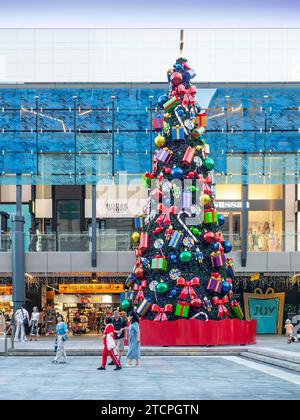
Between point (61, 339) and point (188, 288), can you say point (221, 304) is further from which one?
point (61, 339)

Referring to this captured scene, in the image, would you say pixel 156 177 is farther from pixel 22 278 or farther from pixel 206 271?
pixel 22 278

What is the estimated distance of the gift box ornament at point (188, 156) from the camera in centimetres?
2905

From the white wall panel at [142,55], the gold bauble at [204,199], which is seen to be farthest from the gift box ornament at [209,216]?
the white wall panel at [142,55]

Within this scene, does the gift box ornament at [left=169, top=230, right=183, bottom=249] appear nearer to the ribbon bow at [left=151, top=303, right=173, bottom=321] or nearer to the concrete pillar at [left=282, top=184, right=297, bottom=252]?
the ribbon bow at [left=151, top=303, right=173, bottom=321]

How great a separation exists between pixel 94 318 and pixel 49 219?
6.20 meters

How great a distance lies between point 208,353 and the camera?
2756 cm

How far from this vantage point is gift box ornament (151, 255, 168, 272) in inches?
1118

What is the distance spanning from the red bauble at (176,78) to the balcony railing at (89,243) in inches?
484

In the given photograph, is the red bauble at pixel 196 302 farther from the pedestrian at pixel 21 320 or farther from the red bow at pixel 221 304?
the pedestrian at pixel 21 320

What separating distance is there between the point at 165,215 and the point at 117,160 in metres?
15.5

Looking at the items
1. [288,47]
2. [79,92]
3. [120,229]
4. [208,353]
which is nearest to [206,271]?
[208,353]

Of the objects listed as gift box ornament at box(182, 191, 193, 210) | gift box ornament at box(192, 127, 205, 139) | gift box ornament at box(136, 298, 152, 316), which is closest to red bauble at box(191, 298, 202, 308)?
gift box ornament at box(136, 298, 152, 316)

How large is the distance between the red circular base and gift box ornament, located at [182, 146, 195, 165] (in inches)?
217

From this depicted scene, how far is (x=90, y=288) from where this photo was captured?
4606 cm
